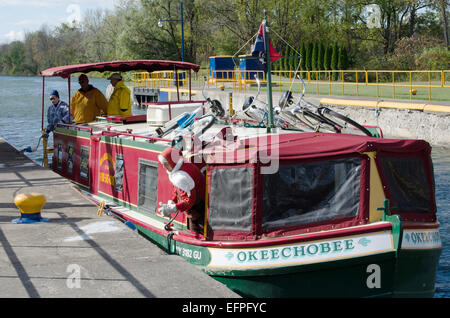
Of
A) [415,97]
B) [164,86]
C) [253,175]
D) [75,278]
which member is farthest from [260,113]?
[164,86]

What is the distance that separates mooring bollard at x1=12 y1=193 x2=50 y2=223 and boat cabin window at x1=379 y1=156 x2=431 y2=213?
5.16 meters

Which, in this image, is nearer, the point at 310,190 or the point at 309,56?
the point at 310,190

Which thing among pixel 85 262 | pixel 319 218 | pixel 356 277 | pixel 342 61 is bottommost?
pixel 356 277

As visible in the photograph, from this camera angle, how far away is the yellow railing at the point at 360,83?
2669 centimetres

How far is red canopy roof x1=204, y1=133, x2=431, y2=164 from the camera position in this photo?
7.11m

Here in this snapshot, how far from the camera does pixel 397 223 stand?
22.3ft

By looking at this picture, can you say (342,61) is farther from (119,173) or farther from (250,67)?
(119,173)

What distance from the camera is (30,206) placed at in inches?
360

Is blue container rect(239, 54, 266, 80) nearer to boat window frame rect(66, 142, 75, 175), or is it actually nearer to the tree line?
the tree line

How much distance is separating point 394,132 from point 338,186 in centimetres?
1639

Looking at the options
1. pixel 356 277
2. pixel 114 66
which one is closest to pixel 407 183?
pixel 356 277

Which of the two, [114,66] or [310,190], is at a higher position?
[114,66]

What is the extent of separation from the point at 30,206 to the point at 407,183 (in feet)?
18.2
